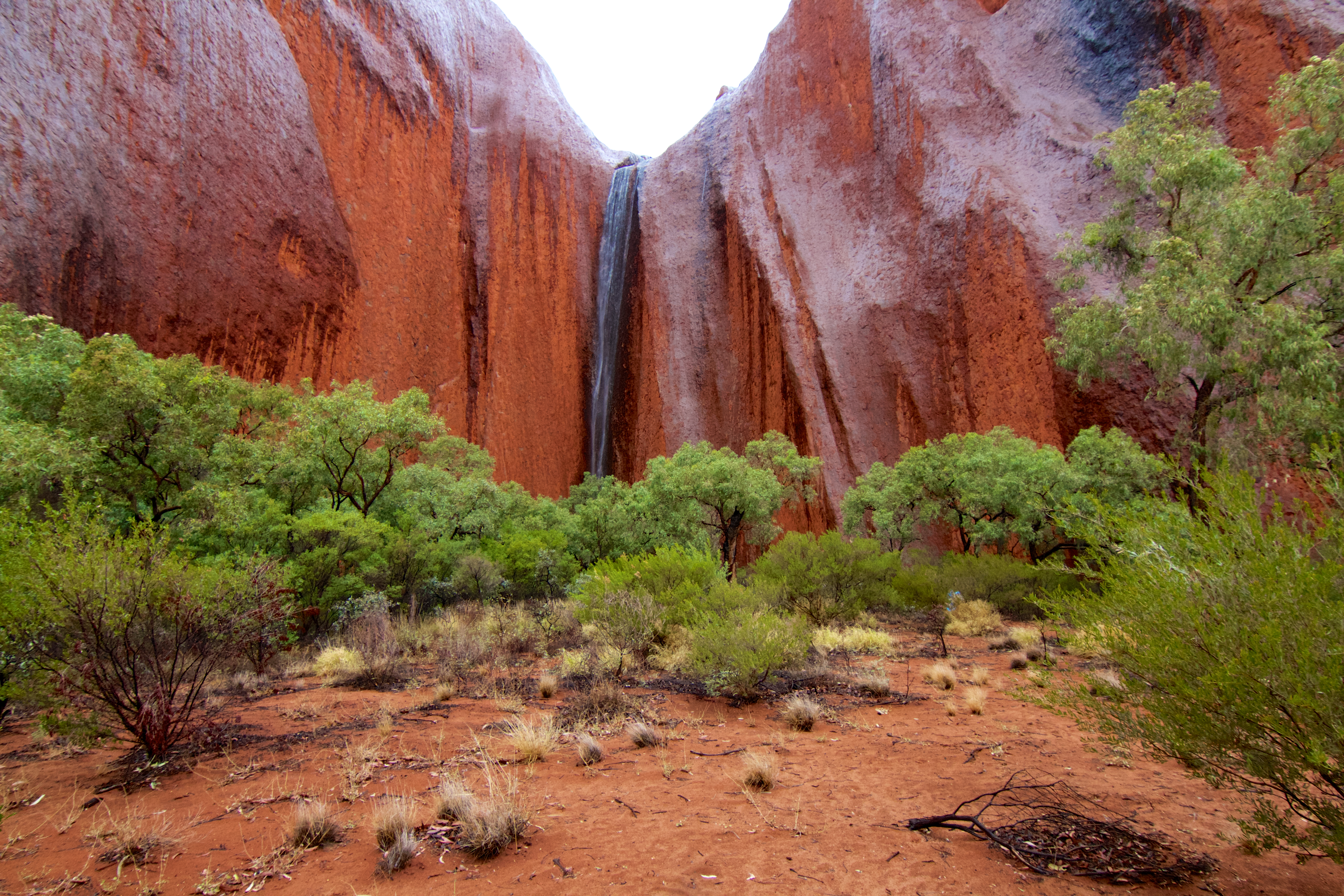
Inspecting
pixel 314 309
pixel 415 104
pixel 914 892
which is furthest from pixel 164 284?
pixel 914 892

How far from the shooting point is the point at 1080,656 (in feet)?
31.0

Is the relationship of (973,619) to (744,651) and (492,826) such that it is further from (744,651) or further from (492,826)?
(492,826)

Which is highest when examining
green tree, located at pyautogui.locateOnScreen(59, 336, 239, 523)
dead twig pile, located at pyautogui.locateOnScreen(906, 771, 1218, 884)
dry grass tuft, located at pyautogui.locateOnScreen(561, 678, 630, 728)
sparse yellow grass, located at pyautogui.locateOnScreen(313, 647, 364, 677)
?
green tree, located at pyautogui.locateOnScreen(59, 336, 239, 523)

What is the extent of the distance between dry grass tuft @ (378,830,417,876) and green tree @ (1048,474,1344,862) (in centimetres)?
375

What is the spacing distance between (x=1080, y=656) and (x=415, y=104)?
34.5 m

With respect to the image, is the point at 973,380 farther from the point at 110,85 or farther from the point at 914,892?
the point at 110,85

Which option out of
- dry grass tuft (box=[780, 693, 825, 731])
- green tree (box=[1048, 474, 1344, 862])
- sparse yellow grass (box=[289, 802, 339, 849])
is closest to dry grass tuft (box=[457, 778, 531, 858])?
sparse yellow grass (box=[289, 802, 339, 849])

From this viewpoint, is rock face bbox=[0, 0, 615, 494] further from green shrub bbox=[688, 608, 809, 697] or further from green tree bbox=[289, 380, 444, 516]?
green shrub bbox=[688, 608, 809, 697]

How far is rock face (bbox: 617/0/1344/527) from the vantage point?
22031mm

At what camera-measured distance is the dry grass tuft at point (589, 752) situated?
5051 mm

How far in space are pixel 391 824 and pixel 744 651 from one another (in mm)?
4174

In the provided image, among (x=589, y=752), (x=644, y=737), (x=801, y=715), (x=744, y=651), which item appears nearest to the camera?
(x=589, y=752)

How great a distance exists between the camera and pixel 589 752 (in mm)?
5117

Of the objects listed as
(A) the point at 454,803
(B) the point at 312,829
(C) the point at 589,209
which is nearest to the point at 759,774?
(A) the point at 454,803
